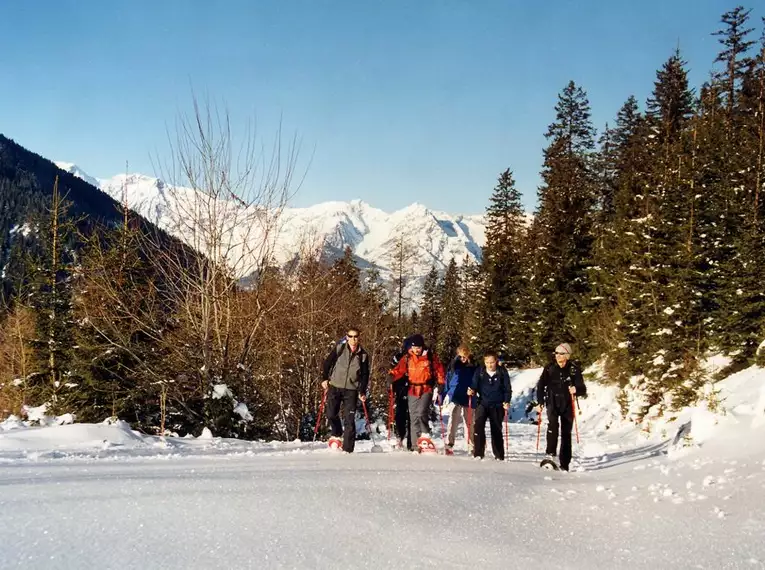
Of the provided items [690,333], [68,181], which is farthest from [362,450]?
[68,181]

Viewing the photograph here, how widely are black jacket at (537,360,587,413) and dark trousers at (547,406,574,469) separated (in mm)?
74

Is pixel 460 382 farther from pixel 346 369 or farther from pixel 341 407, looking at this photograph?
pixel 346 369

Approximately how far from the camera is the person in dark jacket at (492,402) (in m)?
10.1

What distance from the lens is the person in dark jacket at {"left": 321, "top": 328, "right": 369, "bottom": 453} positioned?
1012 cm

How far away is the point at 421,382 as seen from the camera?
10.4m

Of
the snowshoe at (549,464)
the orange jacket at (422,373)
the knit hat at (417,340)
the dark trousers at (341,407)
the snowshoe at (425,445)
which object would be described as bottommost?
the snowshoe at (549,464)

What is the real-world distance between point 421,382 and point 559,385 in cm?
232

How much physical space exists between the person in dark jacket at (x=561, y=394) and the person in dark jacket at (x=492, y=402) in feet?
2.07

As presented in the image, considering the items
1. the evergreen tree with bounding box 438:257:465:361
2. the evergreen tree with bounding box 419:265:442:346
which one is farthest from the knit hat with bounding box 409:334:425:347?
the evergreen tree with bounding box 419:265:442:346

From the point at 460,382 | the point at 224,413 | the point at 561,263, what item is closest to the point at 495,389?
the point at 460,382

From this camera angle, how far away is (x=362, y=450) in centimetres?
1069

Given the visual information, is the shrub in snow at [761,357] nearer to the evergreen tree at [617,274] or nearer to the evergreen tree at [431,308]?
the evergreen tree at [617,274]

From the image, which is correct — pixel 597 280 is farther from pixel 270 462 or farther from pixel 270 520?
pixel 270 520

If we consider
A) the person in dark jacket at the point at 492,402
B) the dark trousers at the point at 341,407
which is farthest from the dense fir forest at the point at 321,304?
the person in dark jacket at the point at 492,402
